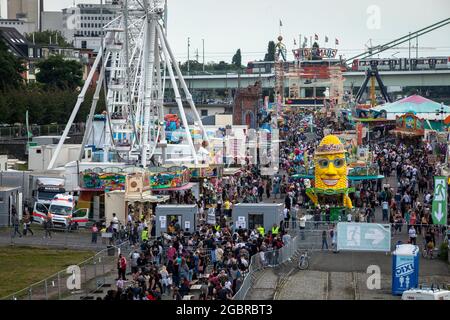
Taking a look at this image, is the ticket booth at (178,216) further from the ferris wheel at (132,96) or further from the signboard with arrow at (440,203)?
the ferris wheel at (132,96)

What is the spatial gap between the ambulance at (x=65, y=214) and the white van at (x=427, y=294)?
18.8 metres

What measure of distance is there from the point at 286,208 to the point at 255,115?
4910cm

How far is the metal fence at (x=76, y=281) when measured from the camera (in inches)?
1024

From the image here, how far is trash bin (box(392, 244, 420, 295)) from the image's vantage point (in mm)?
28641

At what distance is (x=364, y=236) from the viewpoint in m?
34.2

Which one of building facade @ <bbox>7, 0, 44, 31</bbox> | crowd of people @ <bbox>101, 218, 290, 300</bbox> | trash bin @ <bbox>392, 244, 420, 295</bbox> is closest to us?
crowd of people @ <bbox>101, 218, 290, 300</bbox>

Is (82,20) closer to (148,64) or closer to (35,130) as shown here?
(35,130)

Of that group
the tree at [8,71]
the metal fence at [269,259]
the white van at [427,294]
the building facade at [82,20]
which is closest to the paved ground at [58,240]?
the metal fence at [269,259]

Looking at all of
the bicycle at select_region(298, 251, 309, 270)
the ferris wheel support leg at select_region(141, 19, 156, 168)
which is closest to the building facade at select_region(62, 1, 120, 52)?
the ferris wheel support leg at select_region(141, 19, 156, 168)

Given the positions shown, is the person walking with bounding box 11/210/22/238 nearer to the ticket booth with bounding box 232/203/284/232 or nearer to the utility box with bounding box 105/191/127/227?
the utility box with bounding box 105/191/127/227

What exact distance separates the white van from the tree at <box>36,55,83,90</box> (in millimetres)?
87276

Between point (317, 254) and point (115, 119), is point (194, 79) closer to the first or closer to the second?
point (115, 119)

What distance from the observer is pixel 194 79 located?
181 m
